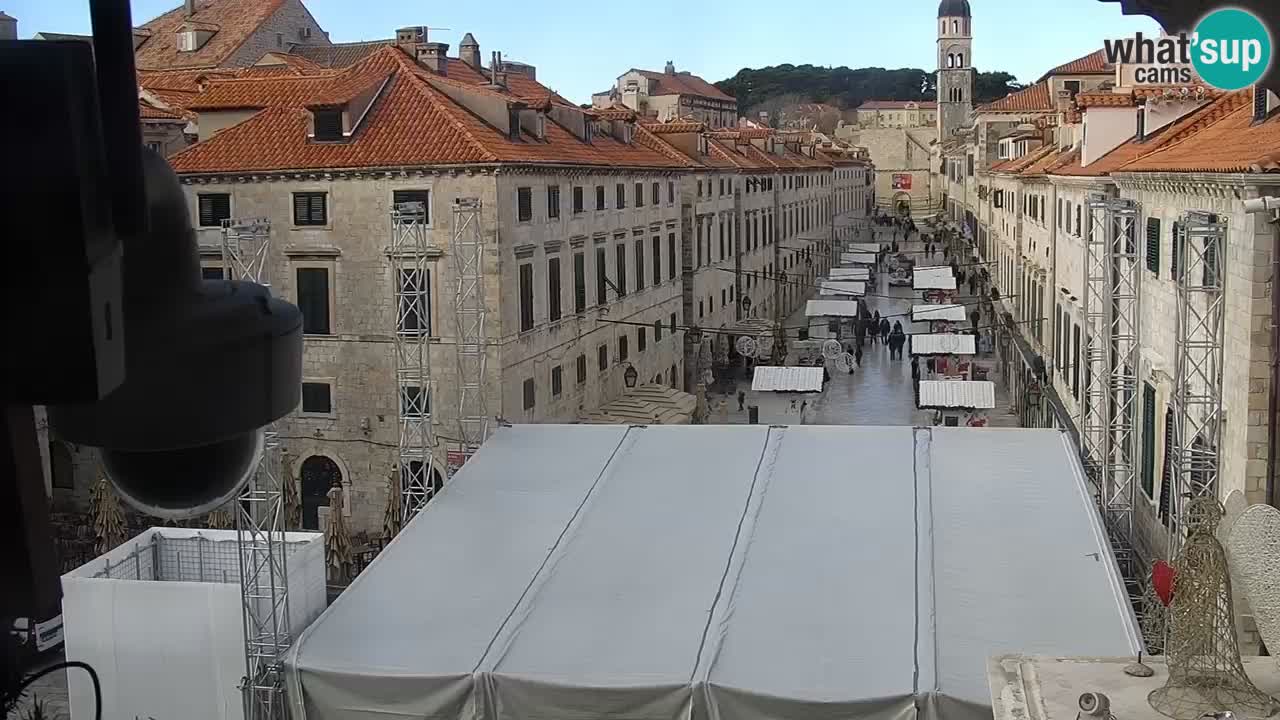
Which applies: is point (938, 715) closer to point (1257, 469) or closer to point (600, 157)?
point (1257, 469)

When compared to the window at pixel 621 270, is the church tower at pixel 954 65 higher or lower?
higher

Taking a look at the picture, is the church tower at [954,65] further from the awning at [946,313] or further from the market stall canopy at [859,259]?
the awning at [946,313]

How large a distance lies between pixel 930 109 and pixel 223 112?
108993 millimetres

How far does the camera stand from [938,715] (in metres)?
9.43

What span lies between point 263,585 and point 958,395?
1619 cm

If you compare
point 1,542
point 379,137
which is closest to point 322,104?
point 379,137

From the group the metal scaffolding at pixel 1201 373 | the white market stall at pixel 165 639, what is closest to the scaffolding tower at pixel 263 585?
the white market stall at pixel 165 639

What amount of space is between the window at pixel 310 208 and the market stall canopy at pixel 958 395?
11844mm

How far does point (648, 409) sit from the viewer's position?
1073 inches

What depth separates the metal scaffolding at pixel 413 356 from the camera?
17031 mm

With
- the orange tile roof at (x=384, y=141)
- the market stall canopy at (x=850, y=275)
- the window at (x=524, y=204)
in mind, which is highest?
the orange tile roof at (x=384, y=141)

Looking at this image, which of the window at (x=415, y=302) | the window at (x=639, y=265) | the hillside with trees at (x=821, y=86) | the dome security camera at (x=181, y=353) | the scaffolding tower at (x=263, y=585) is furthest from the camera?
the hillside with trees at (x=821, y=86)

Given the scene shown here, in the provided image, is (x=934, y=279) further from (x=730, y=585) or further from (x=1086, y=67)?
(x=730, y=585)

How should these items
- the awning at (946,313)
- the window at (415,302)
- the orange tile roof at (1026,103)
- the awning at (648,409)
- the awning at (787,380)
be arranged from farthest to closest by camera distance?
the orange tile roof at (1026,103), the awning at (946,313), the awning at (787,380), the awning at (648,409), the window at (415,302)
